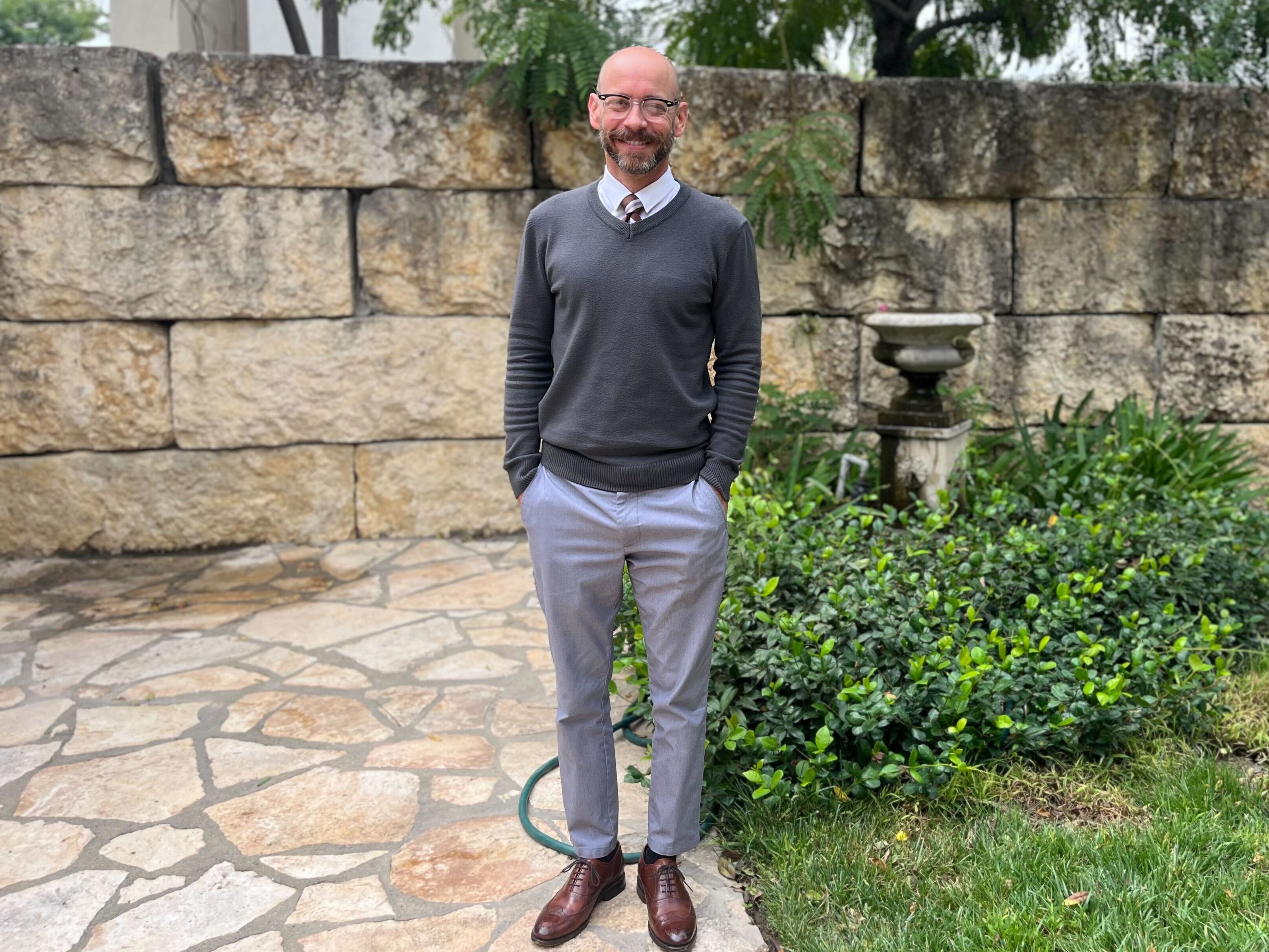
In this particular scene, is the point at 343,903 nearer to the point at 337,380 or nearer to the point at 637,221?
the point at 637,221

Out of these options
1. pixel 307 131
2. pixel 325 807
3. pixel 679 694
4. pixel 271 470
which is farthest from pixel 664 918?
pixel 307 131

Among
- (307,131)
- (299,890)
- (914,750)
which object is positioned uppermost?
(307,131)

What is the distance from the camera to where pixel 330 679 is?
3.72 m

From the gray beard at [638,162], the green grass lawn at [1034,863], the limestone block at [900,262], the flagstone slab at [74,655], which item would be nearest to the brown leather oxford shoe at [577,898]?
the green grass lawn at [1034,863]

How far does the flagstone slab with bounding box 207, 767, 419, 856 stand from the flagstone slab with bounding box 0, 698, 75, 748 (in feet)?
2.91

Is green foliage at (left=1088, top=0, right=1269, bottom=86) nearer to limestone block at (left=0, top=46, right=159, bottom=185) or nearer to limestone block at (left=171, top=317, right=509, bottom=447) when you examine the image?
limestone block at (left=171, top=317, right=509, bottom=447)

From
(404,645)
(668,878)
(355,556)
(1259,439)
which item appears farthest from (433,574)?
(1259,439)

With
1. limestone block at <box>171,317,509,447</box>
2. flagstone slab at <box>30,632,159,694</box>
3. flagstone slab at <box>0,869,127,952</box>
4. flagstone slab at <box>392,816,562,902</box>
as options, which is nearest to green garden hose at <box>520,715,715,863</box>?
flagstone slab at <box>392,816,562,902</box>

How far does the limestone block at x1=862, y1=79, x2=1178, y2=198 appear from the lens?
521 cm

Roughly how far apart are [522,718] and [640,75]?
2183 millimetres

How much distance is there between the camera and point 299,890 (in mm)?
2475

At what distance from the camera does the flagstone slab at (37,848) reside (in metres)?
2.55

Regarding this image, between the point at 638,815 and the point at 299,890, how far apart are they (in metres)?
0.90

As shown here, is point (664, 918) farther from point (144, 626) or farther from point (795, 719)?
point (144, 626)
